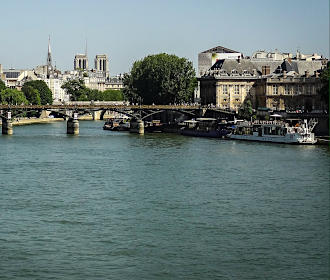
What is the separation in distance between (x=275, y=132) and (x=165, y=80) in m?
25.5

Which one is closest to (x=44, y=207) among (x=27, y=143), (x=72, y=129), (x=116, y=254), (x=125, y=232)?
(x=125, y=232)

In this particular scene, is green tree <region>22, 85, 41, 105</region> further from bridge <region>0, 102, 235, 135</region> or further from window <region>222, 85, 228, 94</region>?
window <region>222, 85, 228, 94</region>

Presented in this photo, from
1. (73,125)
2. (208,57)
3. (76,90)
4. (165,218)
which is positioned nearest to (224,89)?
(208,57)

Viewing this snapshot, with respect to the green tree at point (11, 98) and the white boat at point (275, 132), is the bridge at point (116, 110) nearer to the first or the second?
the white boat at point (275, 132)

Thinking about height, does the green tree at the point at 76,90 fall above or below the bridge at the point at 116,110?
above

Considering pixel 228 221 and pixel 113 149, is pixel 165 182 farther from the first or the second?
pixel 113 149

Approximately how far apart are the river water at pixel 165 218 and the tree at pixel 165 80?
38924 mm

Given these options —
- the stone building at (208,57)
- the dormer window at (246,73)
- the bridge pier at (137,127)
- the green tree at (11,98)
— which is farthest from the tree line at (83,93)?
the bridge pier at (137,127)

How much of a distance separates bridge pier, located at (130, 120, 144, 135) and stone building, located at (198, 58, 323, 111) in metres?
9.03

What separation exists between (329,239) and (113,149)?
29878 mm

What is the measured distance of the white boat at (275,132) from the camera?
2205 inches

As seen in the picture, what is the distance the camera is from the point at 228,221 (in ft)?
85.0

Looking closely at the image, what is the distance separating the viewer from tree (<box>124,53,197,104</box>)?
8359 centimetres

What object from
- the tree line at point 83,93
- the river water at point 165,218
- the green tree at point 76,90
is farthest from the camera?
the tree line at point 83,93
